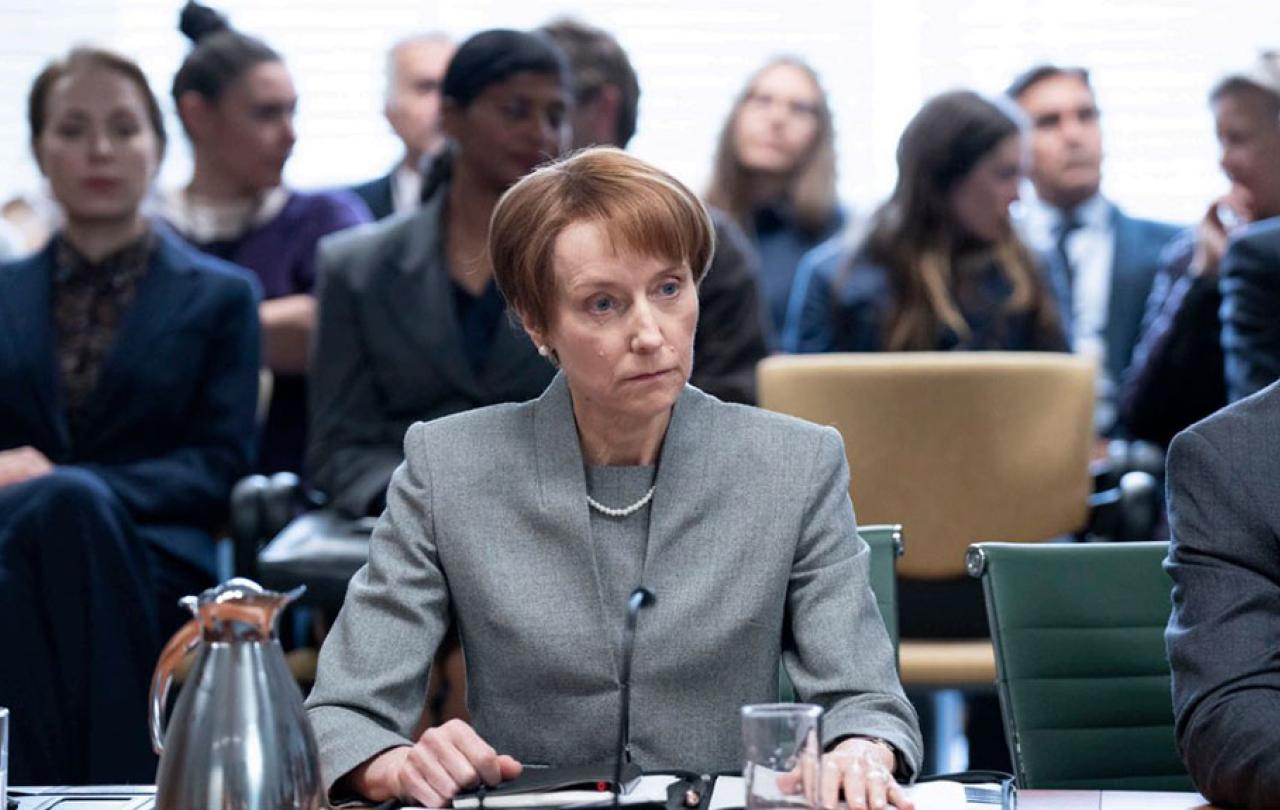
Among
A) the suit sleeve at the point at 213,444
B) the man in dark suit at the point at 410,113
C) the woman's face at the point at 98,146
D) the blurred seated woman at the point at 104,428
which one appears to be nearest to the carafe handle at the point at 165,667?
the blurred seated woman at the point at 104,428

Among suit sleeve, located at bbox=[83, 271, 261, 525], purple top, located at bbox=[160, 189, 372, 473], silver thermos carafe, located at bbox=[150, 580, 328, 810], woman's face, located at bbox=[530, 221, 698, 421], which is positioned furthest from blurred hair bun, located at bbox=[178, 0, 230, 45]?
silver thermos carafe, located at bbox=[150, 580, 328, 810]

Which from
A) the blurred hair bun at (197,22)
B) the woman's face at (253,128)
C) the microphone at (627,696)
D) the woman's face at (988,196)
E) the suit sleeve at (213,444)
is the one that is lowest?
the suit sleeve at (213,444)

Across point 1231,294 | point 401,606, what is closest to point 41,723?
point 401,606

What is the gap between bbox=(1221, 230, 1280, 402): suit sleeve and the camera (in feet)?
12.4

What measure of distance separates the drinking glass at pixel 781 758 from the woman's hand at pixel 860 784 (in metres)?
0.11

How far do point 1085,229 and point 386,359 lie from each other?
7.87 ft

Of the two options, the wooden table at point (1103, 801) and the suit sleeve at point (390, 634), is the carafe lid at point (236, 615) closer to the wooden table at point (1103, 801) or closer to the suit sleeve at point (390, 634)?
the suit sleeve at point (390, 634)

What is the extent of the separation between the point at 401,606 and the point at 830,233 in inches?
143

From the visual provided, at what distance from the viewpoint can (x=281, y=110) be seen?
4.95 metres

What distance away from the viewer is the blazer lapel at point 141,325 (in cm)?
396

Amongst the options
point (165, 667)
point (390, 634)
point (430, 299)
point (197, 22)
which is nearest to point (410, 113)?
point (197, 22)

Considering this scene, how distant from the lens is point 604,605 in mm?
2053

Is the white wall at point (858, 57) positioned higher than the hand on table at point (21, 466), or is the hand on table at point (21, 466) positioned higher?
the white wall at point (858, 57)

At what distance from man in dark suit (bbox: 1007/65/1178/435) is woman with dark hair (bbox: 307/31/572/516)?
160 centimetres
